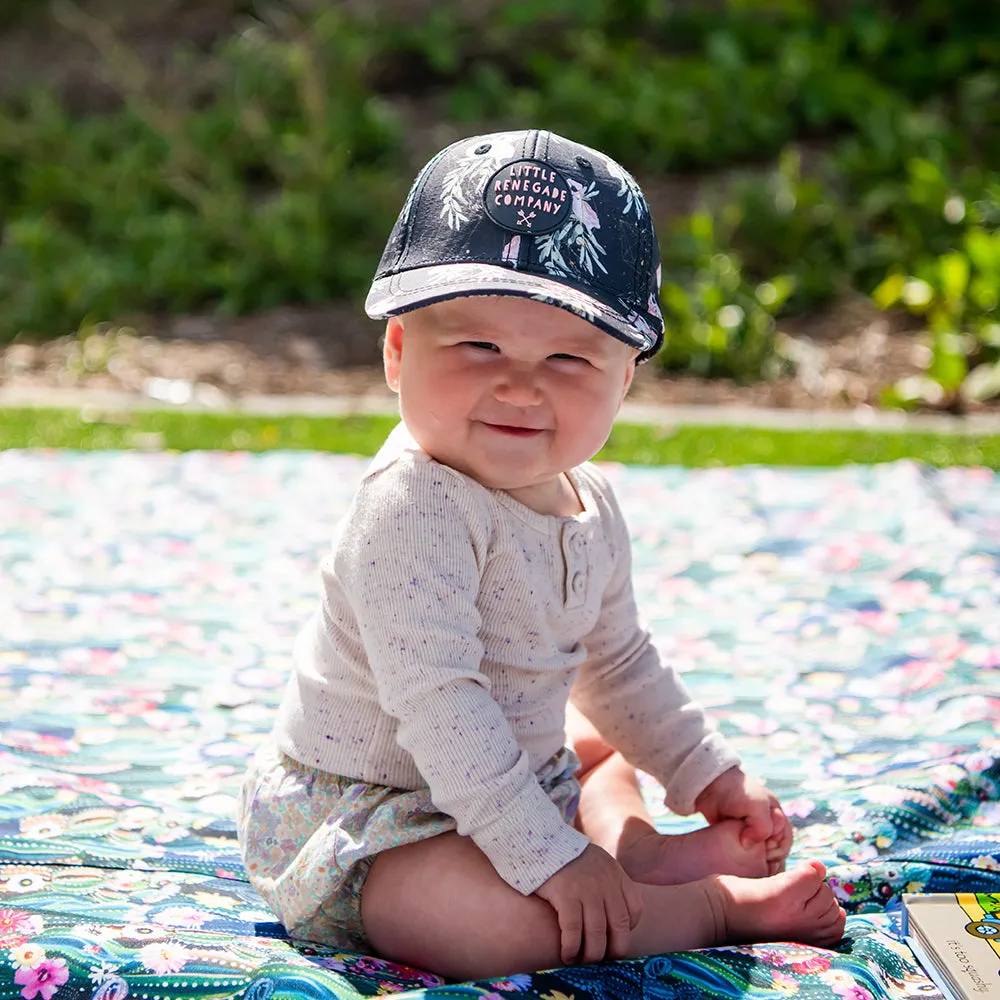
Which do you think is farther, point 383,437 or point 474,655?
point 383,437

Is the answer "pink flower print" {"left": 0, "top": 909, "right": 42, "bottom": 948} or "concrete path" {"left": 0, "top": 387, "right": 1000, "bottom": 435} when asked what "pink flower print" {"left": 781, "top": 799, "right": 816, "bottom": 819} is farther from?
"concrete path" {"left": 0, "top": 387, "right": 1000, "bottom": 435}

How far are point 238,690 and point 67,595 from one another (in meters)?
0.70

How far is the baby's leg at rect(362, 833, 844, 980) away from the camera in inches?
71.1

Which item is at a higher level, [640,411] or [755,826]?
[640,411]

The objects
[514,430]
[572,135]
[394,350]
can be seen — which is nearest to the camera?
[514,430]

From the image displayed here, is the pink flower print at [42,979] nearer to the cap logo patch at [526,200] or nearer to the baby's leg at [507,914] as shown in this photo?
the baby's leg at [507,914]

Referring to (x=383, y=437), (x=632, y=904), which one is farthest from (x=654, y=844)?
(x=383, y=437)

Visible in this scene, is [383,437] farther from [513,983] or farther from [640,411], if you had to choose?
[513,983]

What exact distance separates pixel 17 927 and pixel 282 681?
42.3 inches

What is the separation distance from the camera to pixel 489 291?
178cm

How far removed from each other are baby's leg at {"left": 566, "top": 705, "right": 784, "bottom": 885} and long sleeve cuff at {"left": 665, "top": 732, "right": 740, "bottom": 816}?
0.06 m

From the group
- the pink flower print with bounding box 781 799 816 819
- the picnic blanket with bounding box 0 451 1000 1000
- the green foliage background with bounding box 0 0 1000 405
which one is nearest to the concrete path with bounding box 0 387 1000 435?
the green foliage background with bounding box 0 0 1000 405

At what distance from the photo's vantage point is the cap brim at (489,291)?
1792mm

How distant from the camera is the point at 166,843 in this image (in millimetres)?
2242
